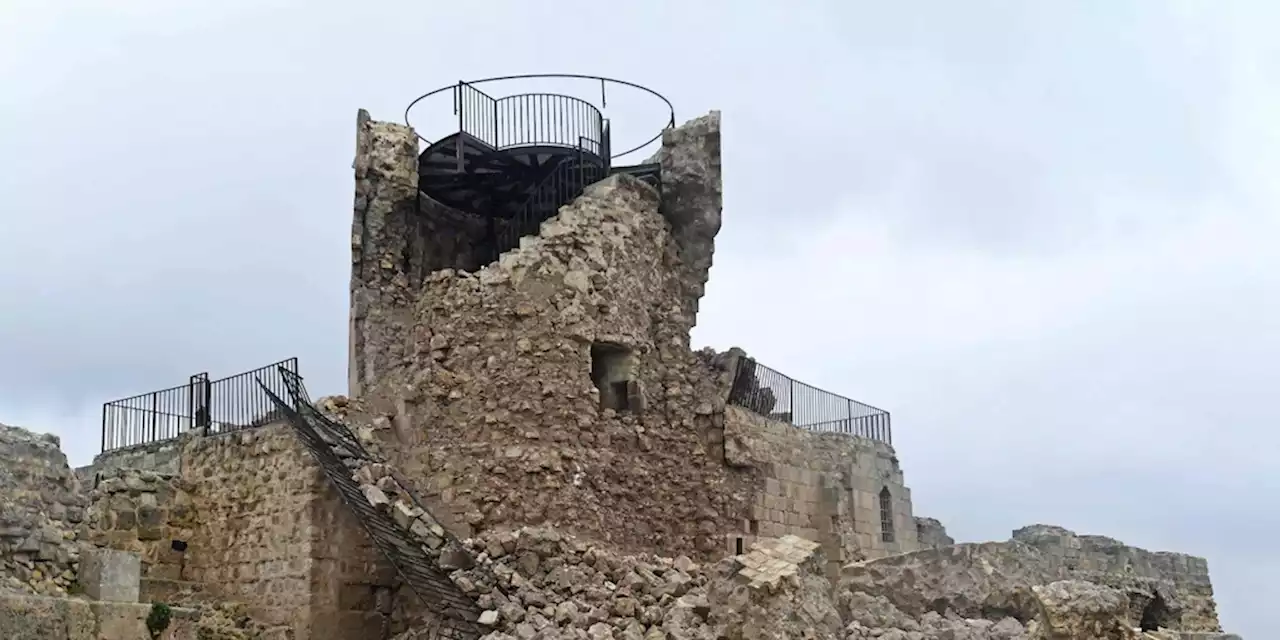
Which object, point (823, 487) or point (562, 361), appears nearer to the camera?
point (562, 361)

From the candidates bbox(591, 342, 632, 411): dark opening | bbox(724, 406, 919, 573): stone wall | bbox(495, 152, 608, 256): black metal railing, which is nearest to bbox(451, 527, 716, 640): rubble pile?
bbox(591, 342, 632, 411): dark opening

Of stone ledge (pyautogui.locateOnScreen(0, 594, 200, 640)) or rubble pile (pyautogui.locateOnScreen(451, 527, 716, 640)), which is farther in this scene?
rubble pile (pyautogui.locateOnScreen(451, 527, 716, 640))

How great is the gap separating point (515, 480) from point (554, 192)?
408 centimetres

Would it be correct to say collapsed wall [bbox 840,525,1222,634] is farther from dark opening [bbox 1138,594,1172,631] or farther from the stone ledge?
the stone ledge

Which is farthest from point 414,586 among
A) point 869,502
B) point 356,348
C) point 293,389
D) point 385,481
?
point 869,502

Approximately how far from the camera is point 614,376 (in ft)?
50.0

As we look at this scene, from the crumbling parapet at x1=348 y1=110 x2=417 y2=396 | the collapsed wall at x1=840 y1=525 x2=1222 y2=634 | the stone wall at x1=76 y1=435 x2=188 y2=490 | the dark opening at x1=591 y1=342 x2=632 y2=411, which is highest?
the crumbling parapet at x1=348 y1=110 x2=417 y2=396

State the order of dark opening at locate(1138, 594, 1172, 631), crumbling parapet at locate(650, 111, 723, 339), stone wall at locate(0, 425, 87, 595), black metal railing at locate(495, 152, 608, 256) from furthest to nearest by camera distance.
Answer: dark opening at locate(1138, 594, 1172, 631), crumbling parapet at locate(650, 111, 723, 339), black metal railing at locate(495, 152, 608, 256), stone wall at locate(0, 425, 87, 595)

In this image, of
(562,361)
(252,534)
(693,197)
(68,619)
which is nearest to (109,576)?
(68,619)

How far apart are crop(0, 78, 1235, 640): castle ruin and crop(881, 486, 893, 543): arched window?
0.54m

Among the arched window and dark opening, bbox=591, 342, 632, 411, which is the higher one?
dark opening, bbox=591, 342, 632, 411

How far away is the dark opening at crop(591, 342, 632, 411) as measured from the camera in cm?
1519

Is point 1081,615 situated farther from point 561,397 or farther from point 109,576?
point 109,576

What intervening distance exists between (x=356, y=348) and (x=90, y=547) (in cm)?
438
